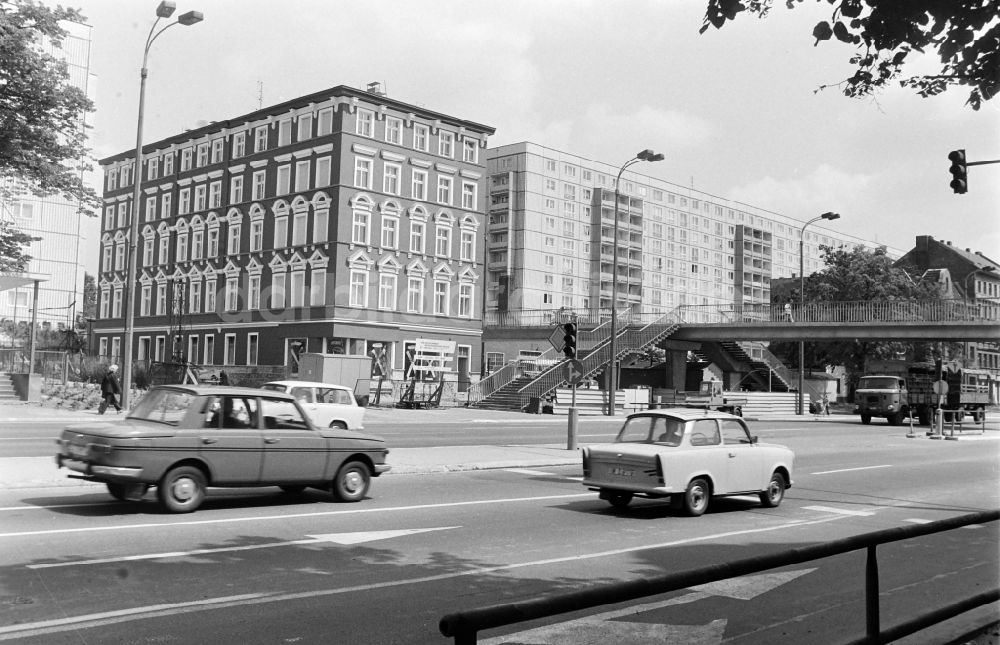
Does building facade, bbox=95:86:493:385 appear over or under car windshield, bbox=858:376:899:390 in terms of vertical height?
over

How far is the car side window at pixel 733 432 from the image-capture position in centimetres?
1339

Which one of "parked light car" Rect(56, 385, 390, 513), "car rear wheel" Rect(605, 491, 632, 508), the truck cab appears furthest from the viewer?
the truck cab

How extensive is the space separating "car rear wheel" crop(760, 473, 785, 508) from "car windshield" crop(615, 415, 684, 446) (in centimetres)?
199

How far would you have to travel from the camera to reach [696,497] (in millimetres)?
12688

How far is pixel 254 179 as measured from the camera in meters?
61.0

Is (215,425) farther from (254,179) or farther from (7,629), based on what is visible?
(254,179)

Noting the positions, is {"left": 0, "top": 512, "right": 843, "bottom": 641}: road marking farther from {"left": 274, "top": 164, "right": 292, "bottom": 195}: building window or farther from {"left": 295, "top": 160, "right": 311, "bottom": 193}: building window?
{"left": 274, "top": 164, "right": 292, "bottom": 195}: building window

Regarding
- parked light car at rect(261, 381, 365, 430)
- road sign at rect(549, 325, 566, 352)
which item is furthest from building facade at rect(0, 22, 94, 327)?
road sign at rect(549, 325, 566, 352)

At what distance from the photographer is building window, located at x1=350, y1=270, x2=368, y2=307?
5491 centimetres

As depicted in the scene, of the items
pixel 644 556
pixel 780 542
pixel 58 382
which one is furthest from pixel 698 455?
pixel 58 382

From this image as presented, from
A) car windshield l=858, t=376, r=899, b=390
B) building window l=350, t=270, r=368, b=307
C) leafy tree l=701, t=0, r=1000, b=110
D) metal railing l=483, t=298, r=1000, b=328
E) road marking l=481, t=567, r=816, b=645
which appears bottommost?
road marking l=481, t=567, r=816, b=645

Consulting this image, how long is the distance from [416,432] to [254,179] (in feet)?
121

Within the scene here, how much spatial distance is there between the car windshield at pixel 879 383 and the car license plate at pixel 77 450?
1672 inches

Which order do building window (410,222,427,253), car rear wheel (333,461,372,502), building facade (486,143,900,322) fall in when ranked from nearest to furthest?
1. car rear wheel (333,461,372,502)
2. building window (410,222,427,253)
3. building facade (486,143,900,322)
